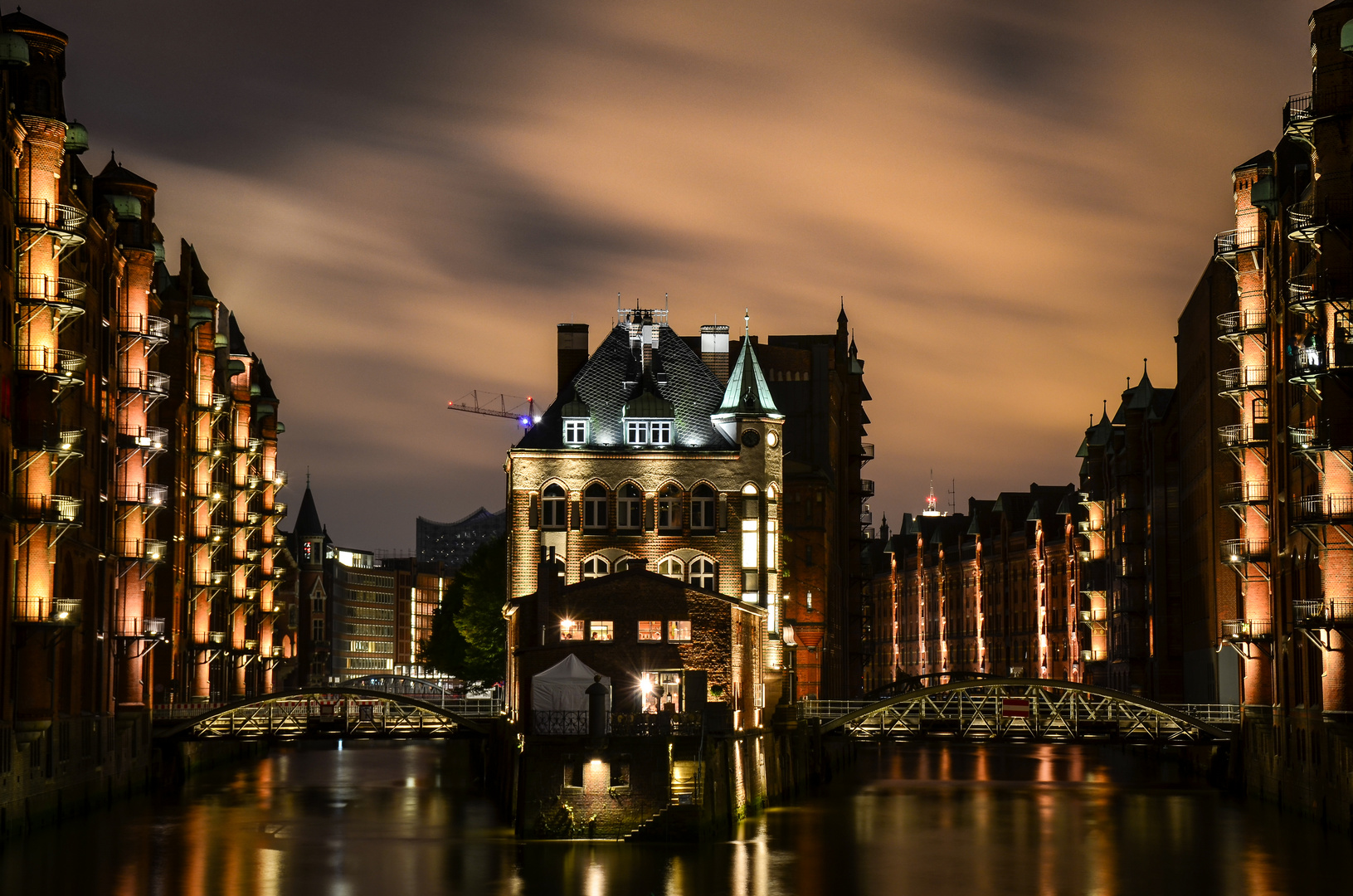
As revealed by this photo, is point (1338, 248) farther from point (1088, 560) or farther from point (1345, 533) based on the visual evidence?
point (1088, 560)

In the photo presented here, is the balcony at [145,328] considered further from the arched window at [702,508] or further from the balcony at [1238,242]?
the balcony at [1238,242]

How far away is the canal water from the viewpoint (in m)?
53.0

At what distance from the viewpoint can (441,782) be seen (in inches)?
3740

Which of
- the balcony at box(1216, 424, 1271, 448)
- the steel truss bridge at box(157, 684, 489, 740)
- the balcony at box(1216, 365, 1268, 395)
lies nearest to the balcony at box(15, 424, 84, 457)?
the steel truss bridge at box(157, 684, 489, 740)

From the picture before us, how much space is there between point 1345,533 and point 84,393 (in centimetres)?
4335

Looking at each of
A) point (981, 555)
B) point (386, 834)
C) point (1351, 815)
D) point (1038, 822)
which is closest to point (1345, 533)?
point (1351, 815)

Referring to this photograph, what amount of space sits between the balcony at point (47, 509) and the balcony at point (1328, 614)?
39707 mm

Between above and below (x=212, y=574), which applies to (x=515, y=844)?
below

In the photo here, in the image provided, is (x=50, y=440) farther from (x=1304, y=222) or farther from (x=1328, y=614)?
(x=1328, y=614)

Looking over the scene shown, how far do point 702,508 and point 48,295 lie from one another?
3136 cm

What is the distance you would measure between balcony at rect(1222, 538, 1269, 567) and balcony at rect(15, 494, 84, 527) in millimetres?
42555

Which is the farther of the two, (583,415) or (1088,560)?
(1088,560)

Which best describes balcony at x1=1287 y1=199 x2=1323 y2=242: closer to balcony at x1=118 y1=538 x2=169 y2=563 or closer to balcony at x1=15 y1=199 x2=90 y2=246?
balcony at x1=15 y1=199 x2=90 y2=246

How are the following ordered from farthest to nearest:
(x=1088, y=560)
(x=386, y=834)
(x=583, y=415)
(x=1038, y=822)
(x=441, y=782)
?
(x=1088, y=560), (x=441, y=782), (x=583, y=415), (x=1038, y=822), (x=386, y=834)
